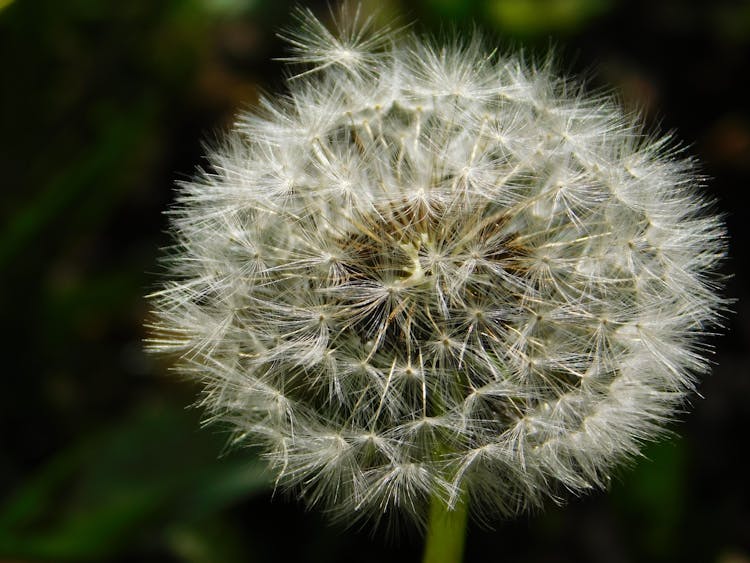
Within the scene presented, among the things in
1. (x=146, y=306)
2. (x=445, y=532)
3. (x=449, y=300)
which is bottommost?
(x=445, y=532)

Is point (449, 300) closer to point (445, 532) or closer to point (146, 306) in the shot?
point (445, 532)

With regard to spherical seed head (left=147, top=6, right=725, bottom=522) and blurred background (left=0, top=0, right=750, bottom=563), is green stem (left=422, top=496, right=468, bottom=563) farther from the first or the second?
blurred background (left=0, top=0, right=750, bottom=563)

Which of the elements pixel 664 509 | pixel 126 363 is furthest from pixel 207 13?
pixel 664 509

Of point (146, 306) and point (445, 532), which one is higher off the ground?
point (146, 306)

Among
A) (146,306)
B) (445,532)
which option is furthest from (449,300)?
(146,306)

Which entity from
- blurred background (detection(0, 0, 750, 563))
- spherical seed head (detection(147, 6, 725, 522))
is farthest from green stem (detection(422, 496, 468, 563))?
blurred background (detection(0, 0, 750, 563))

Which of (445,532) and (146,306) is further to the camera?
(146,306)
